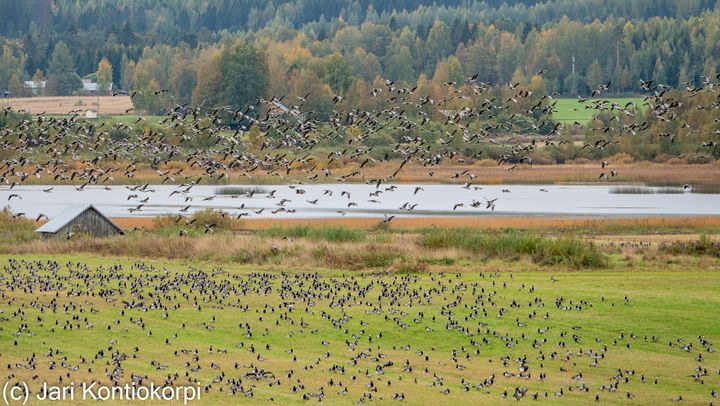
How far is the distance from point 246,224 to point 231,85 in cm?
10232

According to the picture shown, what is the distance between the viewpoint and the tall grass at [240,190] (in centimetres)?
11661

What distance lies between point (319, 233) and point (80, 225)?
12.3 metres

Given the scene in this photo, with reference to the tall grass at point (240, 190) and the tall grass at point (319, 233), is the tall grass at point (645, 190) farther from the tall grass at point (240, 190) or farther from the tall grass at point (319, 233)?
the tall grass at point (319, 233)

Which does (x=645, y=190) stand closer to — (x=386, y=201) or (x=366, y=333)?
(x=386, y=201)

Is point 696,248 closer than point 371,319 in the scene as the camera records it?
No

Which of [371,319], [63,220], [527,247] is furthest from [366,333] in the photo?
[63,220]

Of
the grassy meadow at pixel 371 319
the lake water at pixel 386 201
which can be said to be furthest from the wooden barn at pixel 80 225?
the lake water at pixel 386 201

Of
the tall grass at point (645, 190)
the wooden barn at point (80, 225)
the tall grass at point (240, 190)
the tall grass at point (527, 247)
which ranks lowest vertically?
the tall grass at point (240, 190)

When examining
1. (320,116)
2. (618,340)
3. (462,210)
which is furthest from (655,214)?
(320,116)

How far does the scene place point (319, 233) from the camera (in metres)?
67.1

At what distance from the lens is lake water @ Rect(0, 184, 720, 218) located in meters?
92.6

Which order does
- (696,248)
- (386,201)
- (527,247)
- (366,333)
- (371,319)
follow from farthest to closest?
1. (386,201)
2. (696,248)
3. (527,247)
4. (371,319)
5. (366,333)

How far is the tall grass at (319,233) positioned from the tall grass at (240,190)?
4447 centimetres

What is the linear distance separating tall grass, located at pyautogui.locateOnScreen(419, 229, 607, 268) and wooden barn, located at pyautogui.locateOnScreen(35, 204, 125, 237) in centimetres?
1655
